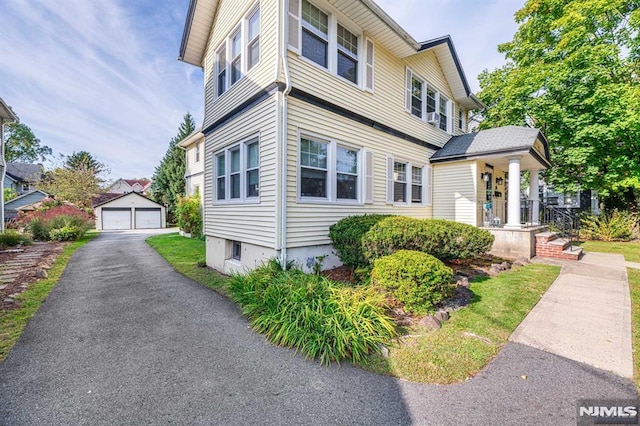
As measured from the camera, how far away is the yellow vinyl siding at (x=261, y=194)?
19.9 ft

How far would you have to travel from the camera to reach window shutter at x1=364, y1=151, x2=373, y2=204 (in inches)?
307

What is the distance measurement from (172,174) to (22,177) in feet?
83.2

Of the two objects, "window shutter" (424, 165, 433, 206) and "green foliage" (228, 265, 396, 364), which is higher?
"window shutter" (424, 165, 433, 206)

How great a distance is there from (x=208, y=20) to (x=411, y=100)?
7.16 meters

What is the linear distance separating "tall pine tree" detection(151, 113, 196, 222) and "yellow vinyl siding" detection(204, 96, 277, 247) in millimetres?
19976

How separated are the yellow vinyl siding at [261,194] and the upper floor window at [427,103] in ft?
18.5

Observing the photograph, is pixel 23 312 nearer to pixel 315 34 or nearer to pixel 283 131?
pixel 283 131

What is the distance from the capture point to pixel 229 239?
306 inches

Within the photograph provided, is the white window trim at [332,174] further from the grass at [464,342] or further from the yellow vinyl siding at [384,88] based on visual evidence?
the grass at [464,342]

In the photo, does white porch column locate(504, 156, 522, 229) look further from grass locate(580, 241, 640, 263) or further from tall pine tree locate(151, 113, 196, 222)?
tall pine tree locate(151, 113, 196, 222)

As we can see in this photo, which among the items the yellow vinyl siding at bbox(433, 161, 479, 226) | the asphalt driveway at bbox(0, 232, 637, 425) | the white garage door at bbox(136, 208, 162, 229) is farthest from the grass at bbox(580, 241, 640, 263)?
the white garage door at bbox(136, 208, 162, 229)

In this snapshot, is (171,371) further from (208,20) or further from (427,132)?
(427,132)

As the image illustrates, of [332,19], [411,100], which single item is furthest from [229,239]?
[411,100]

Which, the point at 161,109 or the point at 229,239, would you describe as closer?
the point at 229,239
